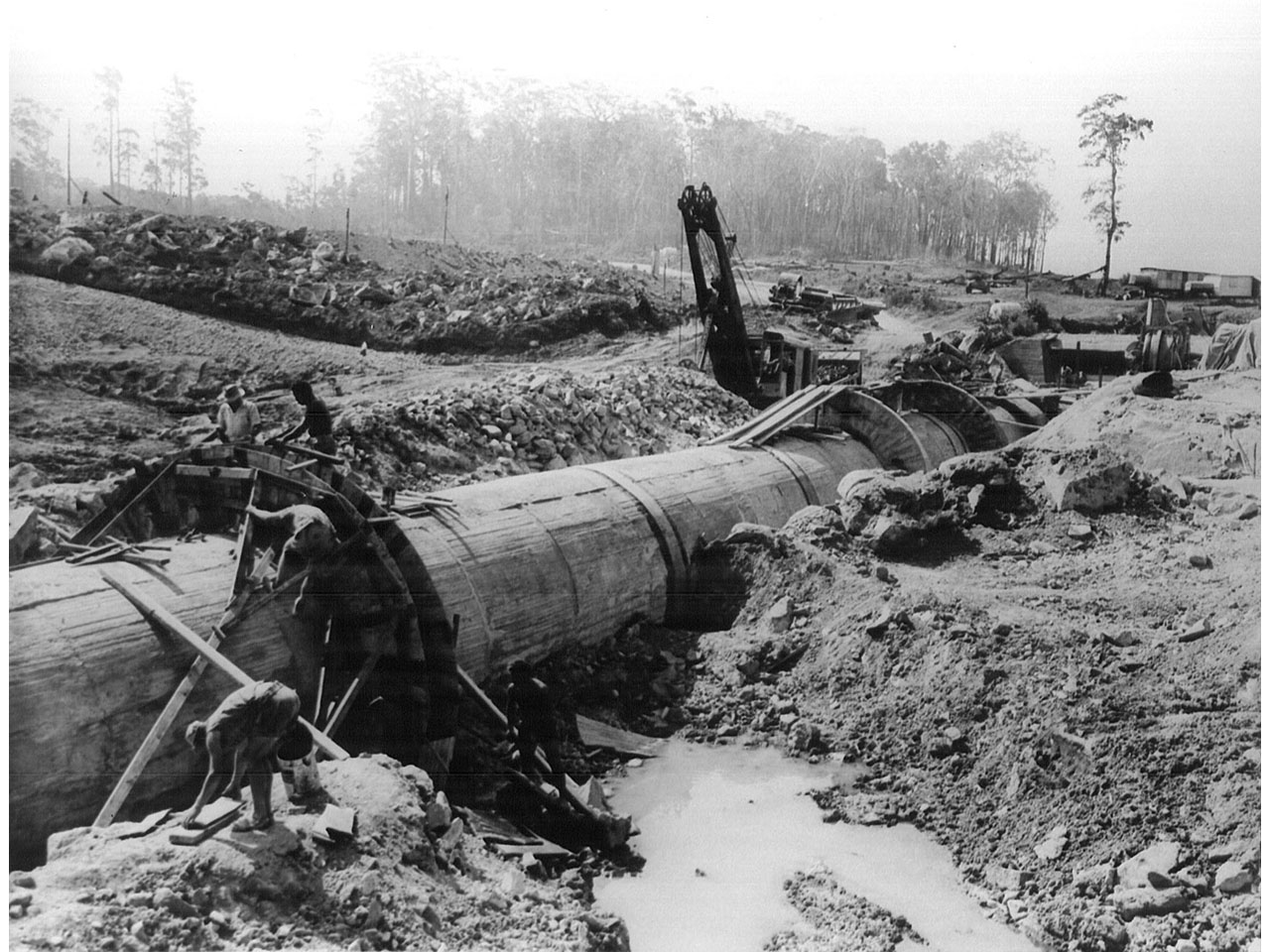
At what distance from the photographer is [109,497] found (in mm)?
5617

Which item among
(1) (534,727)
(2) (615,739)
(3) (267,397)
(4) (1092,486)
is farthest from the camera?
(4) (1092,486)

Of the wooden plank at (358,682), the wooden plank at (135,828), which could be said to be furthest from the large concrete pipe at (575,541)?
the wooden plank at (135,828)

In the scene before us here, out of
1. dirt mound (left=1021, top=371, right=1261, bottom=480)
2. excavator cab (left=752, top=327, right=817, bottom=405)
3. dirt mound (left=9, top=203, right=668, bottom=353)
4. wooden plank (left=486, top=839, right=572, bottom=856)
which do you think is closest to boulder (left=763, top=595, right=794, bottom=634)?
wooden plank (left=486, top=839, right=572, bottom=856)

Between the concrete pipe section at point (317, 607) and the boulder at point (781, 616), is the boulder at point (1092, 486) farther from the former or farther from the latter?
the concrete pipe section at point (317, 607)

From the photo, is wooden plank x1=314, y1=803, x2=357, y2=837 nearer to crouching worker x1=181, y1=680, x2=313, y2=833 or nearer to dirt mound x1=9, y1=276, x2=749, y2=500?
crouching worker x1=181, y1=680, x2=313, y2=833

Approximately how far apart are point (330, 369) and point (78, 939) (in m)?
5.38

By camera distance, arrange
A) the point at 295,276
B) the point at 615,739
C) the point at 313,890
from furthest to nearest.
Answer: the point at 295,276, the point at 615,739, the point at 313,890

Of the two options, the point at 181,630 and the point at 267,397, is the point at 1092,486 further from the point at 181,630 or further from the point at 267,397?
the point at 181,630

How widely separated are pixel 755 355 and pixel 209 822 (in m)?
11.8

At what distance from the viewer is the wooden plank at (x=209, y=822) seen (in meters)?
3.78

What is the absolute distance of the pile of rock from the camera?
9172 mm

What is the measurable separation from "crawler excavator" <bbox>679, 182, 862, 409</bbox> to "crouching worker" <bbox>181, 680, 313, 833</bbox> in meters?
10.2

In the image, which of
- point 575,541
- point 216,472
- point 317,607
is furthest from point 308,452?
point 575,541

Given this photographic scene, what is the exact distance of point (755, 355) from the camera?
14.6 metres
